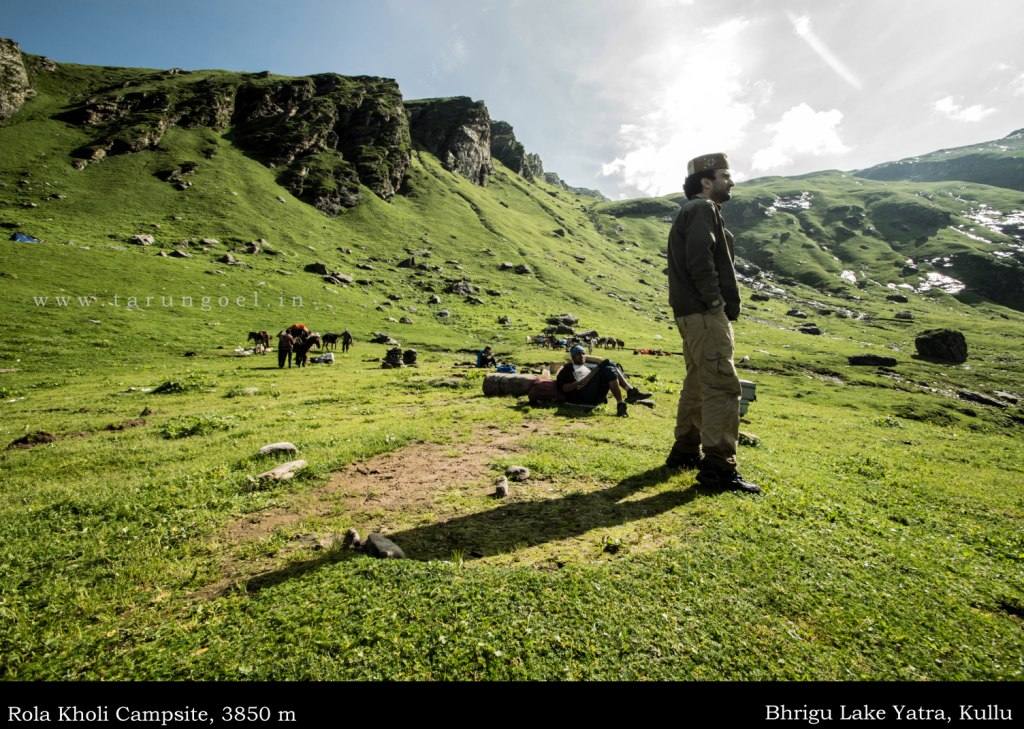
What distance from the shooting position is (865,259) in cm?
18450

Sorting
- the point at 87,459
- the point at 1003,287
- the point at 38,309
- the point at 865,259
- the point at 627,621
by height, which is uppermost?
the point at 865,259

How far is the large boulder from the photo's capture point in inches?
2402

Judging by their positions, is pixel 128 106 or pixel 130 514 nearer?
pixel 130 514

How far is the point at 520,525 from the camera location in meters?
6.74

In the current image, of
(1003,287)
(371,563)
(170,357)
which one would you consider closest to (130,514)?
(371,563)

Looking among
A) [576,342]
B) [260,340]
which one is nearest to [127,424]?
[260,340]

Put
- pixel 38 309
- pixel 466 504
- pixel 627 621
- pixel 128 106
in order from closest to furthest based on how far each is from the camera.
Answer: pixel 627 621 → pixel 466 504 → pixel 38 309 → pixel 128 106

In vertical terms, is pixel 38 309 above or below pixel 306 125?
below

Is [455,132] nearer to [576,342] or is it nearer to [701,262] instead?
[576,342]

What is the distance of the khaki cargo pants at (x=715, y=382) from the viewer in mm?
7895

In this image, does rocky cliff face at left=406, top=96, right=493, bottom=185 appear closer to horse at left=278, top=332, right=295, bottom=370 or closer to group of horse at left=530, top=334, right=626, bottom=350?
group of horse at left=530, top=334, right=626, bottom=350

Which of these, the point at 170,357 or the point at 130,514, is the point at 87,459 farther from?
the point at 170,357
